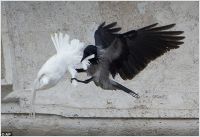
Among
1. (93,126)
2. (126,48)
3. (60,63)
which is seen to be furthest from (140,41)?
(93,126)

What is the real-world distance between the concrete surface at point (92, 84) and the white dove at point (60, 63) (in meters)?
0.30

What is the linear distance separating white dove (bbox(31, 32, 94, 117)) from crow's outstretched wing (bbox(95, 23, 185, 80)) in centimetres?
5

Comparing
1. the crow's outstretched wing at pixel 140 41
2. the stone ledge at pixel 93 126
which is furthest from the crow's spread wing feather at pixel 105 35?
the stone ledge at pixel 93 126

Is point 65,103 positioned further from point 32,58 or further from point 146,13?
point 146,13

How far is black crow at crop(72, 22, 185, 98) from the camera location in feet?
6.82

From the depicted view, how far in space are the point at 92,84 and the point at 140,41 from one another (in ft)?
1.26

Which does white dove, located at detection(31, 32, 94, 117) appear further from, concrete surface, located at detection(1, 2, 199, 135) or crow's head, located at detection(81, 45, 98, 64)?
concrete surface, located at detection(1, 2, 199, 135)

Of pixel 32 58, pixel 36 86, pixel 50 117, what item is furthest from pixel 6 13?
pixel 36 86

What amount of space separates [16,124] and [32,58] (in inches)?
8.5

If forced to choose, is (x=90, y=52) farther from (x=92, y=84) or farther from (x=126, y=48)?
(x=92, y=84)

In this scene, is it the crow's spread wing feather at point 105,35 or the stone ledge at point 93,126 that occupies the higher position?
the crow's spread wing feather at point 105,35

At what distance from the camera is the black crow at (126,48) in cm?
208

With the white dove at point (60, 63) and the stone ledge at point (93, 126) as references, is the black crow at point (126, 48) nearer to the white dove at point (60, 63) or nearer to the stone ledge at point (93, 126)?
the white dove at point (60, 63)

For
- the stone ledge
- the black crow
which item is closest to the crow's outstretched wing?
the black crow
